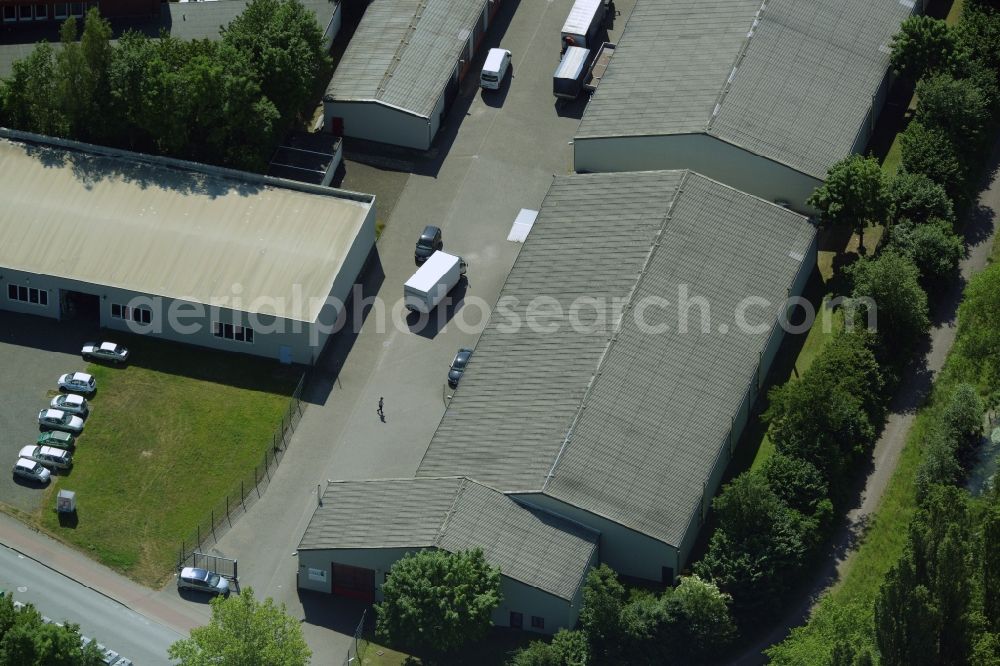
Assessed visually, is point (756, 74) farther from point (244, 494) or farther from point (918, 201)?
point (244, 494)

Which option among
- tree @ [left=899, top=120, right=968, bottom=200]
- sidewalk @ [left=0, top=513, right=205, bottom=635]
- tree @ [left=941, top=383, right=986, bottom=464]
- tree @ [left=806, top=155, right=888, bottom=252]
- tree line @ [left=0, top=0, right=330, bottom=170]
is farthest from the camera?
tree line @ [left=0, top=0, right=330, bottom=170]

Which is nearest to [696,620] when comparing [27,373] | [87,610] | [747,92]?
[87,610]

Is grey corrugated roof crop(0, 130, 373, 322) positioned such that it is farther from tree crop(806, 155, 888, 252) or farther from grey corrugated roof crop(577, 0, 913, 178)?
tree crop(806, 155, 888, 252)

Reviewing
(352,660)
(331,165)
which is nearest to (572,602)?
(352,660)

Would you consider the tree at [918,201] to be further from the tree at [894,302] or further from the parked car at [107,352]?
the parked car at [107,352]

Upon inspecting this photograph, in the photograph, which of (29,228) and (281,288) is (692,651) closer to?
(281,288)

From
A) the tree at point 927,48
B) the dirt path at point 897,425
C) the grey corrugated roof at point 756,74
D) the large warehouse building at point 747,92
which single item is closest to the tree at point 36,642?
the dirt path at point 897,425

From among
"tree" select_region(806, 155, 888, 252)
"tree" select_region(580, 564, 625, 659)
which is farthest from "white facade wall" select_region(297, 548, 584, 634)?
"tree" select_region(806, 155, 888, 252)
